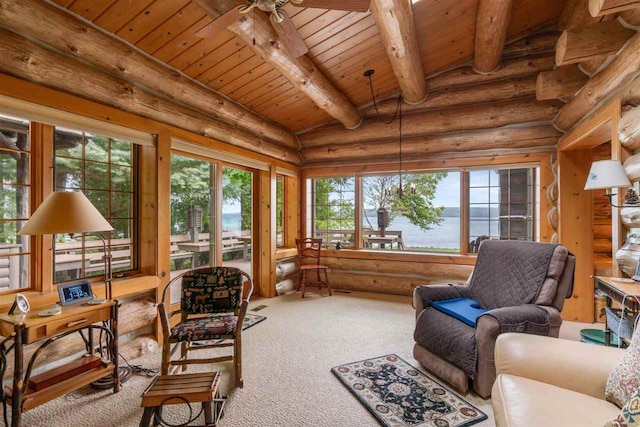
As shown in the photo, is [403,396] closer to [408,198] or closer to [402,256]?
[402,256]

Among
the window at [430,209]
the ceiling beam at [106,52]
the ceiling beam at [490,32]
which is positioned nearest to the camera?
the ceiling beam at [106,52]

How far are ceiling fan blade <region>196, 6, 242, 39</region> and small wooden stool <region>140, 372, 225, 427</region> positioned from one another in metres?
2.21

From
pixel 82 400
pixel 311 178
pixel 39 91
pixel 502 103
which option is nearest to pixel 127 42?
pixel 39 91

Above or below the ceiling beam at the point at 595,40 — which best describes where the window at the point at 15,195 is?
below

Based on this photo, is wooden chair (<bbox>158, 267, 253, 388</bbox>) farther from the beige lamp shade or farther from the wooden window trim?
the wooden window trim

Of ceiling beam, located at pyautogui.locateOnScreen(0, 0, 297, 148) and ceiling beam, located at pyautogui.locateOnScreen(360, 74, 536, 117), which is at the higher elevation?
ceiling beam, located at pyautogui.locateOnScreen(360, 74, 536, 117)

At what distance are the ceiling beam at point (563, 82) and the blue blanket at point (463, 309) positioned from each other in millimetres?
2424

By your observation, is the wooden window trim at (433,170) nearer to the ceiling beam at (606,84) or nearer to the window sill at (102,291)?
the ceiling beam at (606,84)

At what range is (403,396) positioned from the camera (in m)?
2.17

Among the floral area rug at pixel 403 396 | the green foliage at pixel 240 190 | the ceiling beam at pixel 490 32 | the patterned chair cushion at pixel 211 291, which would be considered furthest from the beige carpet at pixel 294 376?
the ceiling beam at pixel 490 32

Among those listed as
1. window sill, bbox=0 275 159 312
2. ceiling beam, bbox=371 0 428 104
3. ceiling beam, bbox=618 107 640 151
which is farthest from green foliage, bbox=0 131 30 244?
ceiling beam, bbox=618 107 640 151

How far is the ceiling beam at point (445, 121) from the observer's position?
399 cm

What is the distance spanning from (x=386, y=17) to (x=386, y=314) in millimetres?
3298

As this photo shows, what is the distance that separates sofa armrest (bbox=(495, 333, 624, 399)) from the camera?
1386 mm
